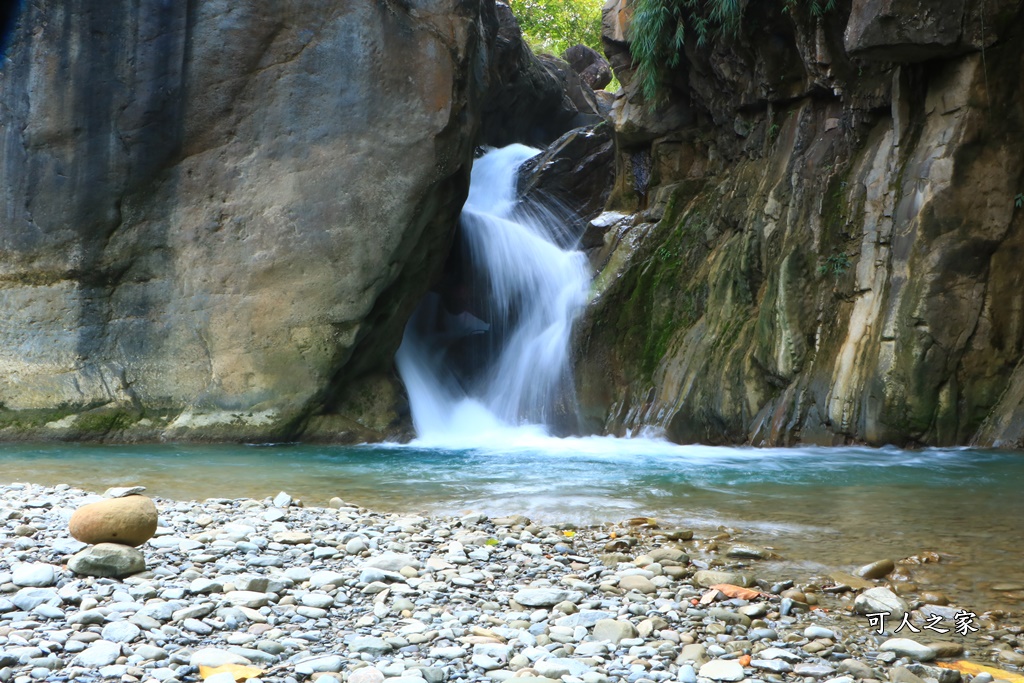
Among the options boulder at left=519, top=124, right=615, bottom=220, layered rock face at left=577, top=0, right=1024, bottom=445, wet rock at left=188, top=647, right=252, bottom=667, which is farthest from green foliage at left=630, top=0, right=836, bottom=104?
wet rock at left=188, top=647, right=252, bottom=667

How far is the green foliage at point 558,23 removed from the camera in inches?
1183

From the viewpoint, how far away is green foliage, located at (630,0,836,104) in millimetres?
10977

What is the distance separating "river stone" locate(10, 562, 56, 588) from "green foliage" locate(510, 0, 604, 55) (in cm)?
2861

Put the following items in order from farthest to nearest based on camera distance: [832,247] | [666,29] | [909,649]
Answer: [666,29]
[832,247]
[909,649]

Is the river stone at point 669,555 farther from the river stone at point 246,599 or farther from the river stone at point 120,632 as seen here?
the river stone at point 120,632

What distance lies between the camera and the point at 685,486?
6770 millimetres

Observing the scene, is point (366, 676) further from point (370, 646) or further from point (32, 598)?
point (32, 598)

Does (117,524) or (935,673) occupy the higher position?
(117,524)

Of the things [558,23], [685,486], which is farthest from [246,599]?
[558,23]

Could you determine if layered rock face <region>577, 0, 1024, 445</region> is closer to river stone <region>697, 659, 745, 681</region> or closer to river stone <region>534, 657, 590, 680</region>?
river stone <region>697, 659, 745, 681</region>

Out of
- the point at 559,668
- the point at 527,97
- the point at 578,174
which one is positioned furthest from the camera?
the point at 527,97

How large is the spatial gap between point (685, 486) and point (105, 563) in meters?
4.36

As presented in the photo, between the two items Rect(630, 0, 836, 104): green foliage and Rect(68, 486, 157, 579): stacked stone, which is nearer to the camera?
Rect(68, 486, 157, 579): stacked stone

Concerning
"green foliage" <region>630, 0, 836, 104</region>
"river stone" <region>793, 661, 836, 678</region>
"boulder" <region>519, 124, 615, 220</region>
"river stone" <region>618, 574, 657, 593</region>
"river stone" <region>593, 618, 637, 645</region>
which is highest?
"green foliage" <region>630, 0, 836, 104</region>
